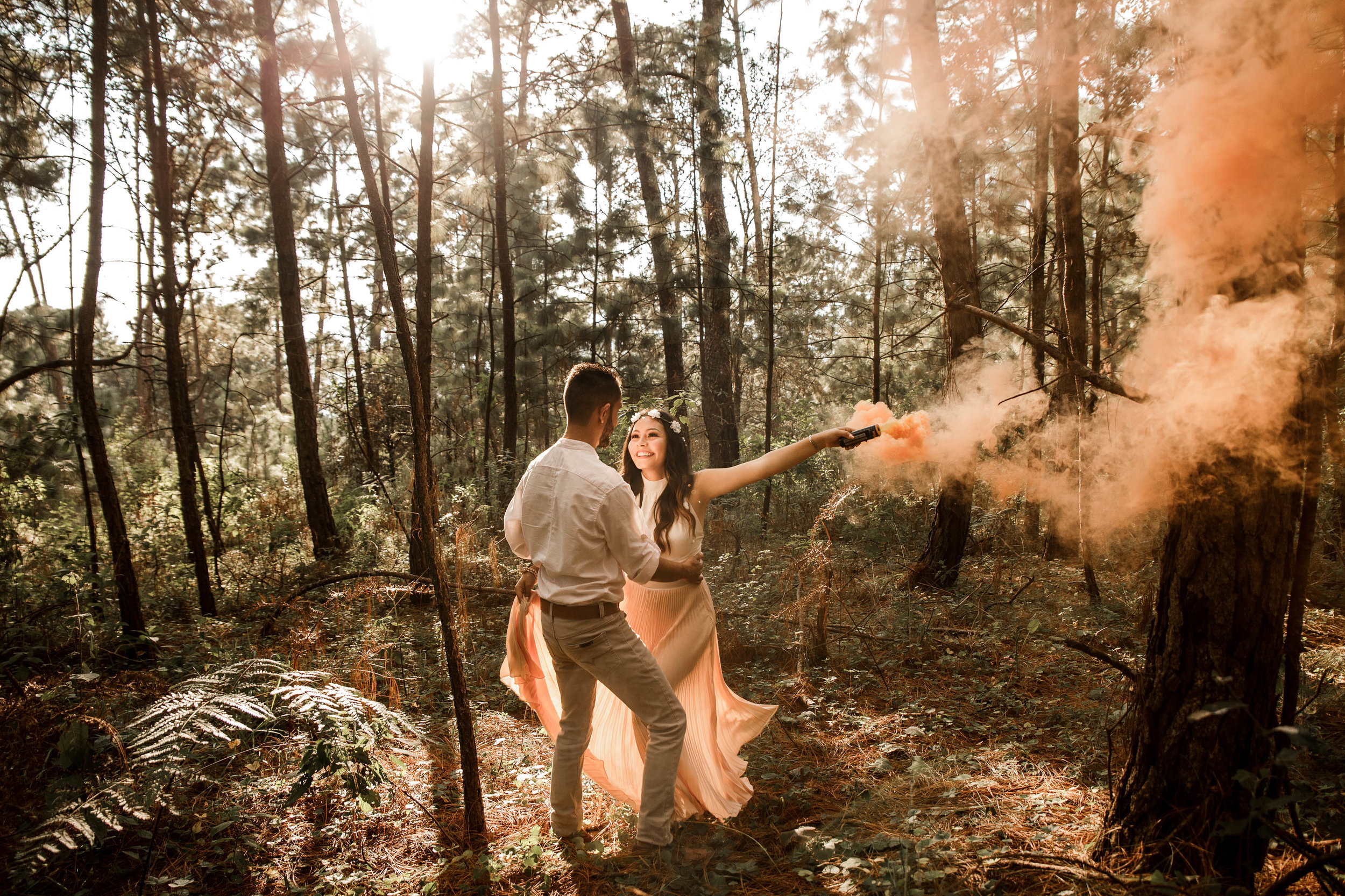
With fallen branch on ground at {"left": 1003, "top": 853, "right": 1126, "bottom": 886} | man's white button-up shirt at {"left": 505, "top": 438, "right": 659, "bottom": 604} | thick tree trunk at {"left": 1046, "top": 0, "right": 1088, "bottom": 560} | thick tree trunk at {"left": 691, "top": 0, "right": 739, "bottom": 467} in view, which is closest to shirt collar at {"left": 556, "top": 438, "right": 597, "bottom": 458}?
man's white button-up shirt at {"left": 505, "top": 438, "right": 659, "bottom": 604}

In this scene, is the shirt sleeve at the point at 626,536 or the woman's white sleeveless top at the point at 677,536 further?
the woman's white sleeveless top at the point at 677,536

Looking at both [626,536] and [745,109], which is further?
[745,109]

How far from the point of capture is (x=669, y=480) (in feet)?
12.1

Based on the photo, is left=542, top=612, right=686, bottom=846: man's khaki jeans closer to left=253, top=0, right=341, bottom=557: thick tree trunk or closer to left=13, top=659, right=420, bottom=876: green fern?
left=13, top=659, right=420, bottom=876: green fern

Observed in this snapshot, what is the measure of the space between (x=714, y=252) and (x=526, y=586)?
36.4 ft

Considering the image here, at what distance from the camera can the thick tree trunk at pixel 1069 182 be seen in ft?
17.3

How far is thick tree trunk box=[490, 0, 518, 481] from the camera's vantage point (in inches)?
433

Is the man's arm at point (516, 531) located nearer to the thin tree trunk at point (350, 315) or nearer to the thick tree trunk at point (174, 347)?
the thick tree trunk at point (174, 347)

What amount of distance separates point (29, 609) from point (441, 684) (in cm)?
465

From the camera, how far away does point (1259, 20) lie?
2.38 metres

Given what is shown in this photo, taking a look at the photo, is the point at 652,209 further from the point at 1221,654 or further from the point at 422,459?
the point at 1221,654

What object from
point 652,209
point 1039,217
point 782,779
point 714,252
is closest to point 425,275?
point 782,779

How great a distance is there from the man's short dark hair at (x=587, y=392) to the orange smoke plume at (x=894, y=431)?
70.2 inches

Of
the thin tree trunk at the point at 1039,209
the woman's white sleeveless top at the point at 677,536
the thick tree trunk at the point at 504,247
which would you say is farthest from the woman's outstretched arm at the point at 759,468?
the thick tree trunk at the point at 504,247
